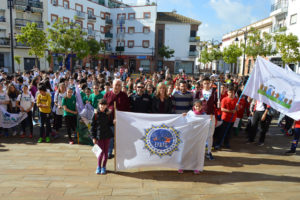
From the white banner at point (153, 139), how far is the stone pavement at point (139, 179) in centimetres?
34

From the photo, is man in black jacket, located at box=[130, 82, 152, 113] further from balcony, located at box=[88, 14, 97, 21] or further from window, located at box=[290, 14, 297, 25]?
balcony, located at box=[88, 14, 97, 21]

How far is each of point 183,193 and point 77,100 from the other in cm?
423

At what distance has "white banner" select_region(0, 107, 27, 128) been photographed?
7141 millimetres

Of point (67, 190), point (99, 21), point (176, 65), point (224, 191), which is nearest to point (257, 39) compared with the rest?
point (176, 65)

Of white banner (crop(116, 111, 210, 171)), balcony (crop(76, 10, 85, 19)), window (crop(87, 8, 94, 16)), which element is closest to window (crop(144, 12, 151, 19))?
window (crop(87, 8, 94, 16))

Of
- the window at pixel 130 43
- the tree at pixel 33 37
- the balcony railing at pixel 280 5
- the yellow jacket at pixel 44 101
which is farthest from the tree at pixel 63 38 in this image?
the balcony railing at pixel 280 5

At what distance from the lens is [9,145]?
646 centimetres

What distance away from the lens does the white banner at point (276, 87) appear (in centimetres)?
540

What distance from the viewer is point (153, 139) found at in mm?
4629

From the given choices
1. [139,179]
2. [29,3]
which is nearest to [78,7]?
[29,3]

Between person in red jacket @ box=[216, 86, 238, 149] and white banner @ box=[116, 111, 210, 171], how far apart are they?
6.90 ft

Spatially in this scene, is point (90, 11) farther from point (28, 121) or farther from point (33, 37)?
point (28, 121)

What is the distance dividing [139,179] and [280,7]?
29.2 meters

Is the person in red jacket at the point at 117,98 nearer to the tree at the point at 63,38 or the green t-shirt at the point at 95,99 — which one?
the green t-shirt at the point at 95,99
